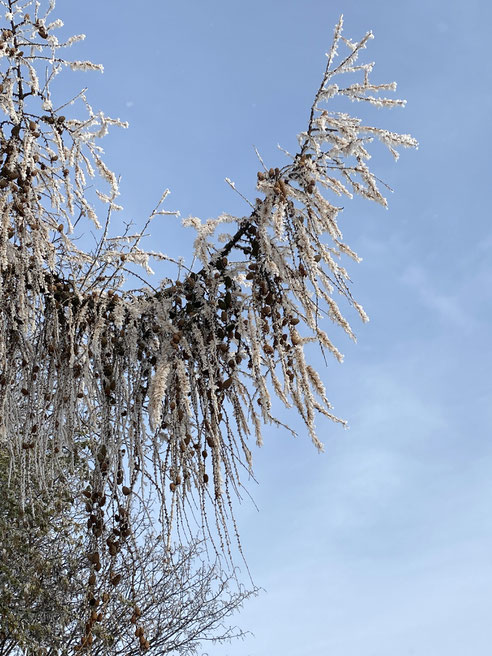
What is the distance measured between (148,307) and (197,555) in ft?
18.2

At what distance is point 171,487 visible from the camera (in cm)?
246

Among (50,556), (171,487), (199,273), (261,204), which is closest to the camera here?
(171,487)

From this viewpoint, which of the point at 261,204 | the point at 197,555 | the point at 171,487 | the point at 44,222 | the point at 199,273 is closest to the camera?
the point at 171,487

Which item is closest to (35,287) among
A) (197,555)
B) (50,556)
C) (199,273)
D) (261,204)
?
(199,273)

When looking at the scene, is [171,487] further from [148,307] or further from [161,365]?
[148,307]

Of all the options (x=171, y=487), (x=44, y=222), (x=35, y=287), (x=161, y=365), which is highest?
(x=44, y=222)

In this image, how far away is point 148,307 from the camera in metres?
2.87

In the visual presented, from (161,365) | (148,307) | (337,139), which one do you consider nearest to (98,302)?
(148,307)

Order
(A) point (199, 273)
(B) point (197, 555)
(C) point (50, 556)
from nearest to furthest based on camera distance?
(A) point (199, 273) < (C) point (50, 556) < (B) point (197, 555)

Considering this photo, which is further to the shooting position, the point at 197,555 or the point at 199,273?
the point at 197,555

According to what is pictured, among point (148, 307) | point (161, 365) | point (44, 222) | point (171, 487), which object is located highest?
point (44, 222)

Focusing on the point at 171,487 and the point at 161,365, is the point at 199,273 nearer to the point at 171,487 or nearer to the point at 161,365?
the point at 161,365

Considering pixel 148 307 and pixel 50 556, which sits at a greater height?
pixel 50 556

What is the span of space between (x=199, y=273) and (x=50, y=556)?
15.1 ft
